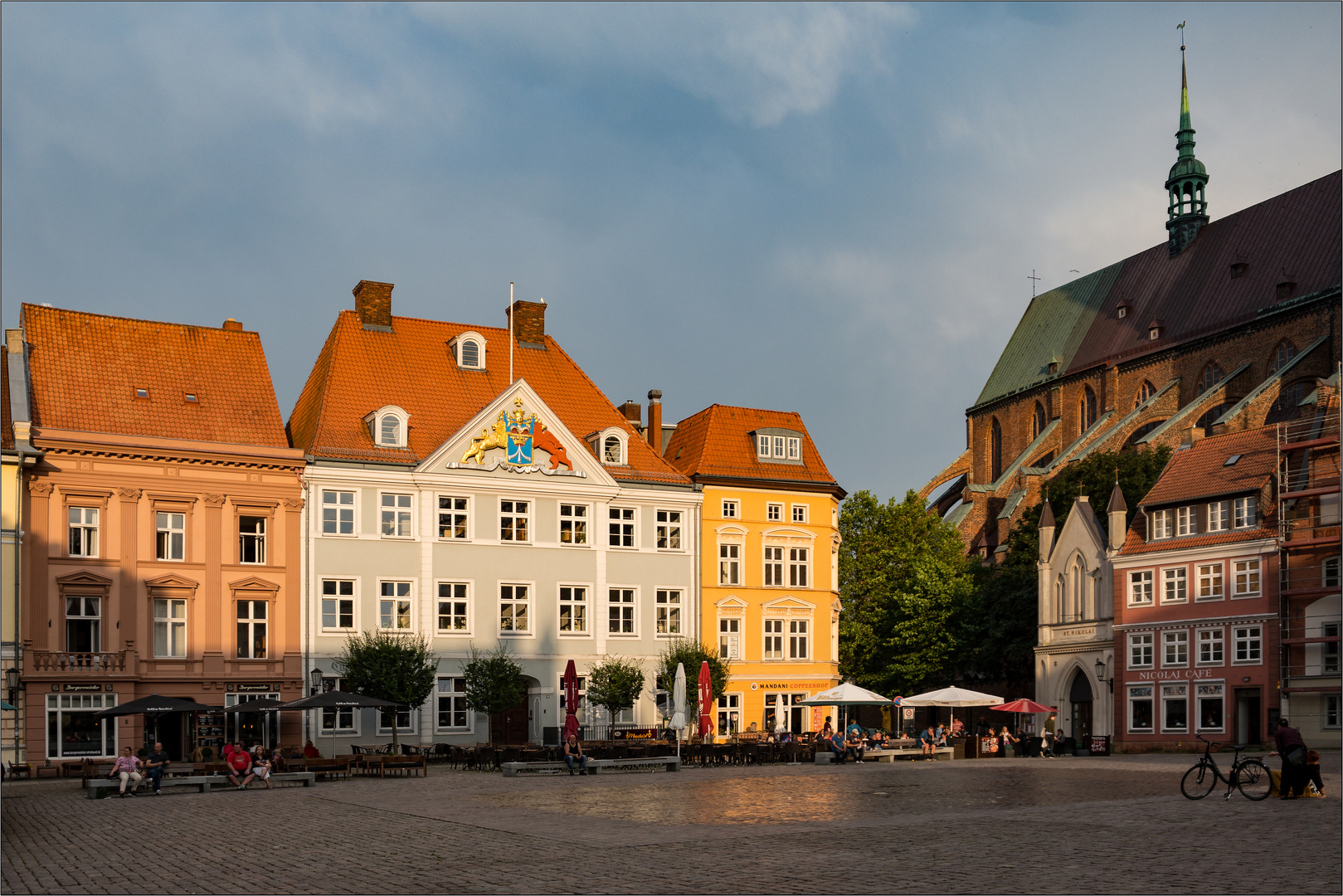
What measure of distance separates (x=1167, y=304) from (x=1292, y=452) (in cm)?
3546

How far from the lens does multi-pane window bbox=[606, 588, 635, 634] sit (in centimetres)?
5288

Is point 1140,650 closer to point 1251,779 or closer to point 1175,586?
point 1175,586

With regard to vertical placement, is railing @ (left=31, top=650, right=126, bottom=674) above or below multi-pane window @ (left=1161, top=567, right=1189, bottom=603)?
below

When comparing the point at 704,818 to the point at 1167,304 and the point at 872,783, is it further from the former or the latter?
the point at 1167,304

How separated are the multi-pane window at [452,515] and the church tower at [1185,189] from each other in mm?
56438

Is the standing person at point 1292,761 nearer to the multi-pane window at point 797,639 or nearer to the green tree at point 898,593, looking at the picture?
the multi-pane window at point 797,639

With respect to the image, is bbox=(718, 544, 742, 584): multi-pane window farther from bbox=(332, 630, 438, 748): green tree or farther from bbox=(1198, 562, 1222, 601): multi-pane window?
bbox=(1198, 562, 1222, 601): multi-pane window

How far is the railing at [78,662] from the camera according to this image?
139 ft

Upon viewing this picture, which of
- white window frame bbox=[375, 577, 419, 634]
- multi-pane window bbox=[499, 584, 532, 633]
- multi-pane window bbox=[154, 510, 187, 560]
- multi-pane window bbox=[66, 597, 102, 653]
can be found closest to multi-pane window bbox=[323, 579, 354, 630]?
white window frame bbox=[375, 577, 419, 634]

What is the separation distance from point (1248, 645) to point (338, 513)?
31968mm

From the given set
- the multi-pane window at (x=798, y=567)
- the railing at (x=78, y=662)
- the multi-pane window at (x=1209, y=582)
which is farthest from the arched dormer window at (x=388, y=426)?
the multi-pane window at (x=1209, y=582)

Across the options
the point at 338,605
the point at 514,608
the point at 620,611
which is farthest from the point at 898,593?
the point at 338,605

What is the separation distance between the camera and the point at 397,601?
1927 inches

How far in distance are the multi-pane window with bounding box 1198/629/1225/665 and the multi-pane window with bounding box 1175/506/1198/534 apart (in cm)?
378
